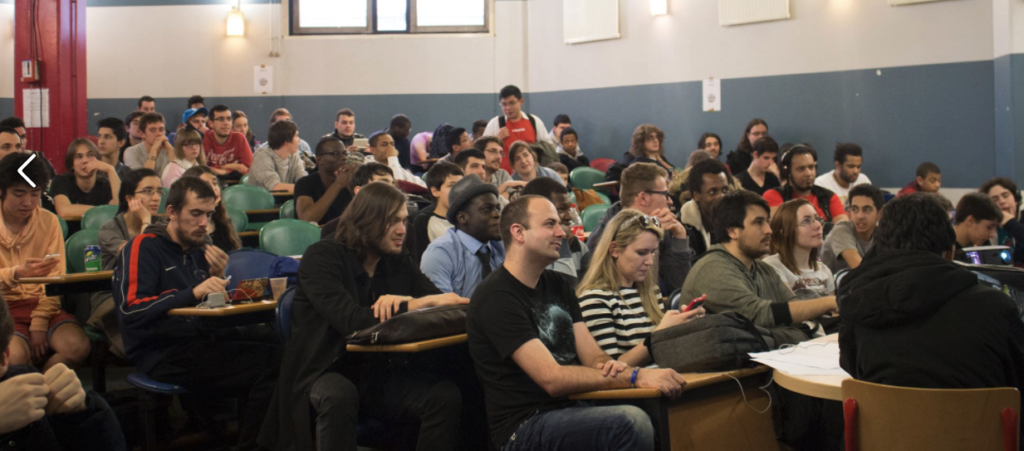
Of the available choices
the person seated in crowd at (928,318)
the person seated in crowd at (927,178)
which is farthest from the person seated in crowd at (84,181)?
the person seated in crowd at (927,178)

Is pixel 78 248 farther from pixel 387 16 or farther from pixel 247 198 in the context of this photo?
pixel 387 16

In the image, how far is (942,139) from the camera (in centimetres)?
910

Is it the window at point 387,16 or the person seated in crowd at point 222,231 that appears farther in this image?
the window at point 387,16

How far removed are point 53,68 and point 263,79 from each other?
275cm

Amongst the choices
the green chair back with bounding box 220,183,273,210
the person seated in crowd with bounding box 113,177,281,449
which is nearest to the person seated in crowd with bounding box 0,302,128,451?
the person seated in crowd with bounding box 113,177,281,449

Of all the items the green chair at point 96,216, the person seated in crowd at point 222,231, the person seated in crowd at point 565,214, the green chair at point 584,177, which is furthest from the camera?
the green chair at point 584,177

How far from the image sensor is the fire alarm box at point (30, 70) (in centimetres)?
975

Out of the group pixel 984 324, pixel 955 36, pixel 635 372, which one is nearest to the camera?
pixel 984 324

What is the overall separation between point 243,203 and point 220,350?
333 cm

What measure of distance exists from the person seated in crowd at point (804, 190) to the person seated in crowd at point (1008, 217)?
103cm

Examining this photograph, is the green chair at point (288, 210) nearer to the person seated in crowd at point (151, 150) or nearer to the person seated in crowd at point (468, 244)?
the person seated in crowd at point (151, 150)

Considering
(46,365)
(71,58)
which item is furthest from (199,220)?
(71,58)

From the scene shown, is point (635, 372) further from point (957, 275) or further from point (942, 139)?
point (942, 139)

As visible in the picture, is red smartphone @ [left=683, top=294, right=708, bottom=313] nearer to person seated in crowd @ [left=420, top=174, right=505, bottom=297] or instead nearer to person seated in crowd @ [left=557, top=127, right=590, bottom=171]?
person seated in crowd @ [left=420, top=174, right=505, bottom=297]
